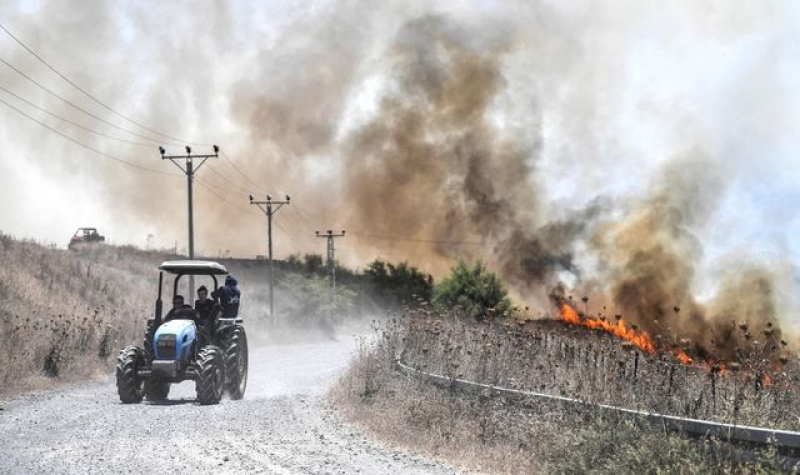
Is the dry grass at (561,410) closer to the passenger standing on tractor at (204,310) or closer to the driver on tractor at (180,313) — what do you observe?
the passenger standing on tractor at (204,310)

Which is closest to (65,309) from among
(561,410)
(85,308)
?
(85,308)

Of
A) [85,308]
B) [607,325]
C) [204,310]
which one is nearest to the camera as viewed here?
[204,310]

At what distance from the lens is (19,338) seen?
23109 millimetres

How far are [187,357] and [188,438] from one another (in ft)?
17.0

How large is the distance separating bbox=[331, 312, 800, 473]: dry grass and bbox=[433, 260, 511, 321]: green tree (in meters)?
17.6

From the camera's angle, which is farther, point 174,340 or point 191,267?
point 191,267

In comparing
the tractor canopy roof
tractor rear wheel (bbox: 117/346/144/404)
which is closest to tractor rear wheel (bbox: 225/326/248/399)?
the tractor canopy roof

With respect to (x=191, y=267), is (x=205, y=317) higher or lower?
lower

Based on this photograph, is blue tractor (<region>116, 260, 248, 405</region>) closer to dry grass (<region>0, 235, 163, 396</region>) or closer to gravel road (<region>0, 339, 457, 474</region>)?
gravel road (<region>0, 339, 457, 474</region>)

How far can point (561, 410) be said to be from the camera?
11328 millimetres

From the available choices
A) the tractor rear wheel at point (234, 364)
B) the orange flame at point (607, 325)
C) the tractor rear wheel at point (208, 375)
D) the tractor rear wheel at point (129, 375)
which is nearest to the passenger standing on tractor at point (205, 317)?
the tractor rear wheel at point (234, 364)

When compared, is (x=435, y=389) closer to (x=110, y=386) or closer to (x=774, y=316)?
(x=110, y=386)

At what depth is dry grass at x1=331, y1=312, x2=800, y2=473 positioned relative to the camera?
9188 mm

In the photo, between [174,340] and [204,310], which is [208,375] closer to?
[174,340]
